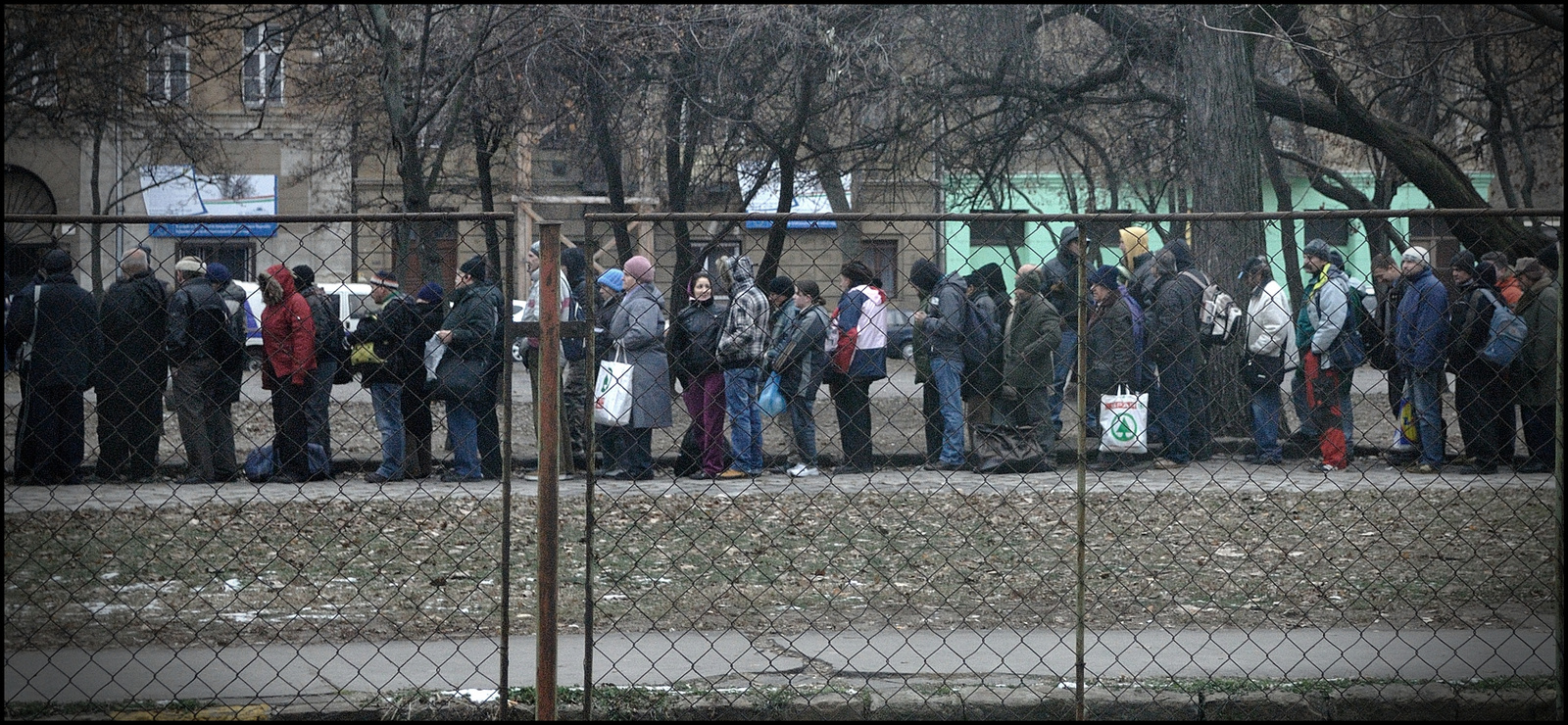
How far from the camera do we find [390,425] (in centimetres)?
962

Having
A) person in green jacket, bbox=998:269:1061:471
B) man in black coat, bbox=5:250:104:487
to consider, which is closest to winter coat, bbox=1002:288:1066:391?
person in green jacket, bbox=998:269:1061:471

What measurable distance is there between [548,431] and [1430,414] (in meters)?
7.91

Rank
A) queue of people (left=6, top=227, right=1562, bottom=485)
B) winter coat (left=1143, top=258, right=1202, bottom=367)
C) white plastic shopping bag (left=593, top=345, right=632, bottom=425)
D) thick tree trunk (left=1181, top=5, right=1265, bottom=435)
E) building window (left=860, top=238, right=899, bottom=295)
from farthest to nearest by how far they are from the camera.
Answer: thick tree trunk (left=1181, top=5, right=1265, bottom=435), winter coat (left=1143, top=258, right=1202, bottom=367), queue of people (left=6, top=227, right=1562, bottom=485), white plastic shopping bag (left=593, top=345, right=632, bottom=425), building window (left=860, top=238, right=899, bottom=295)

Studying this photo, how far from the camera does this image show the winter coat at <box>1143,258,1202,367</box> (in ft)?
29.7

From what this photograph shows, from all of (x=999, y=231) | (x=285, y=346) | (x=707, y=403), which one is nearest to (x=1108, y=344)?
(x=999, y=231)

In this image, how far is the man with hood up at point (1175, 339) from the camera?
9.12 m

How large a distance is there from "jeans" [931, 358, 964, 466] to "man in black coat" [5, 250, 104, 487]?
6.05m

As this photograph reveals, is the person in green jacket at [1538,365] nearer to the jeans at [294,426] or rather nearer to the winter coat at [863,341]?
the winter coat at [863,341]

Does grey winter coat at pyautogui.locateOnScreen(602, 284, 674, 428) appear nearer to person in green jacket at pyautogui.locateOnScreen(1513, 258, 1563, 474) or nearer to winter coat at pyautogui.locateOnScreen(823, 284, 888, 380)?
winter coat at pyautogui.locateOnScreen(823, 284, 888, 380)

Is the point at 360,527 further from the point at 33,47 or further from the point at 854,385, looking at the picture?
the point at 33,47

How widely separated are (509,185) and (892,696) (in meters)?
20.0

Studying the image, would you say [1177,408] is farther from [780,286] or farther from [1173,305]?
[780,286]

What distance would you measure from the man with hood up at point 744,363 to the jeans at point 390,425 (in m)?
2.46

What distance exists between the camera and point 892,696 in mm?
4484
